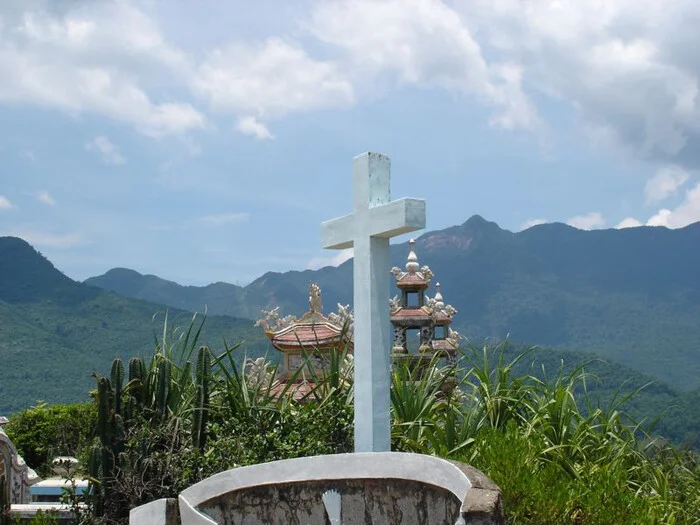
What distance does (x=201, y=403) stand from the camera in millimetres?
8383

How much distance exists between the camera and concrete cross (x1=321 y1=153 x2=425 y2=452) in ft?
21.9

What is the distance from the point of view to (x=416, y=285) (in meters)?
22.0

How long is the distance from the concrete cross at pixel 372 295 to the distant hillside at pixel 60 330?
5515 cm

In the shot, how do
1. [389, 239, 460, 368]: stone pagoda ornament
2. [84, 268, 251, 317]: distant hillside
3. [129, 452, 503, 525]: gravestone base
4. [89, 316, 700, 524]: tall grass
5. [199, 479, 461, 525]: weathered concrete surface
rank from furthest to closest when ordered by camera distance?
[84, 268, 251, 317]: distant hillside < [389, 239, 460, 368]: stone pagoda ornament < [89, 316, 700, 524]: tall grass < [199, 479, 461, 525]: weathered concrete surface < [129, 452, 503, 525]: gravestone base

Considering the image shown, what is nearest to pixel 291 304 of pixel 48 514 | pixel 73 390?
pixel 73 390

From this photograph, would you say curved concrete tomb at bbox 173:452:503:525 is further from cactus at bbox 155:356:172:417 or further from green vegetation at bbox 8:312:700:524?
cactus at bbox 155:356:172:417

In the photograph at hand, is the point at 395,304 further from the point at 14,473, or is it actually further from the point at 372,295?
the point at 372,295

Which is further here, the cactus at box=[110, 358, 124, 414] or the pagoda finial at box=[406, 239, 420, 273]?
the pagoda finial at box=[406, 239, 420, 273]

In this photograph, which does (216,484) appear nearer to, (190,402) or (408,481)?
(408,481)

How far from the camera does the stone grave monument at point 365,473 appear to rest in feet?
18.3

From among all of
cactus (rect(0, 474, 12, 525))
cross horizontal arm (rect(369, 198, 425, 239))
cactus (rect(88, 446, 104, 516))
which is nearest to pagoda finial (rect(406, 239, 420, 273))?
cactus (rect(0, 474, 12, 525))

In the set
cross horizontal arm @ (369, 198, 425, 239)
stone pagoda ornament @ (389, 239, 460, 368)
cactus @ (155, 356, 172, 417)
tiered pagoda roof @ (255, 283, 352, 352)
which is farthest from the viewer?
stone pagoda ornament @ (389, 239, 460, 368)

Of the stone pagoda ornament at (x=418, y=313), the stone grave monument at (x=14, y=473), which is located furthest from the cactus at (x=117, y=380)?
the stone pagoda ornament at (x=418, y=313)

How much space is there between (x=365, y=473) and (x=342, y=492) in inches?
8.6
